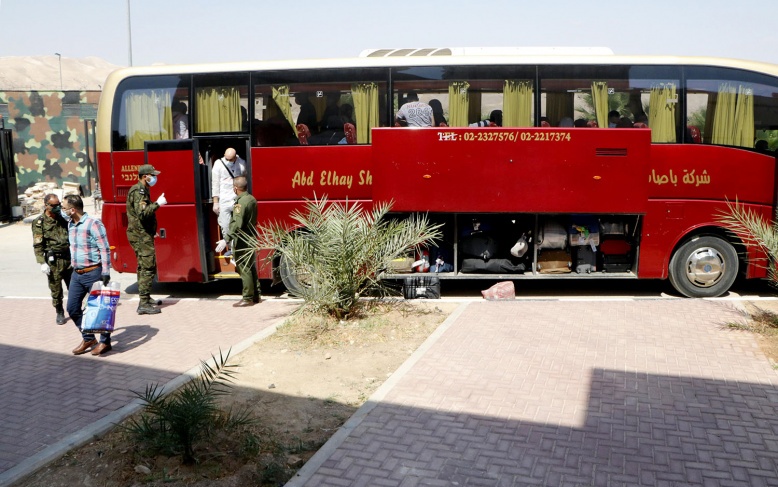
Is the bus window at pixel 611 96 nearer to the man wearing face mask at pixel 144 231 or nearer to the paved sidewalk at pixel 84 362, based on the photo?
the paved sidewalk at pixel 84 362

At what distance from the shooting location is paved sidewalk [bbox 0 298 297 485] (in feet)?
19.4

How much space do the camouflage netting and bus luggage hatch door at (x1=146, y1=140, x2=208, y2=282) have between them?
1575cm

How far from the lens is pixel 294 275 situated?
414 inches

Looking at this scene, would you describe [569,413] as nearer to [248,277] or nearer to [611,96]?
[248,277]

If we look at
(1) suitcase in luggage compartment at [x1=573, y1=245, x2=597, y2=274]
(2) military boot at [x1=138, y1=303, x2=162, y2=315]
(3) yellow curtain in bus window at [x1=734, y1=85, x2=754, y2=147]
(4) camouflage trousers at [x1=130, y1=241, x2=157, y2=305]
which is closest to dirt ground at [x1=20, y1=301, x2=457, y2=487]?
(1) suitcase in luggage compartment at [x1=573, y1=245, x2=597, y2=274]

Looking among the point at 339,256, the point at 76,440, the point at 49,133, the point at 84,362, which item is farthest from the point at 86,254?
the point at 49,133

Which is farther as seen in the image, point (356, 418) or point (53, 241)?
point (53, 241)

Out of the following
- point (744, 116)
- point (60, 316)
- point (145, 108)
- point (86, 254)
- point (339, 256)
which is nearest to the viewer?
point (86, 254)

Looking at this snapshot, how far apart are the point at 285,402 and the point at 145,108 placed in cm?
659

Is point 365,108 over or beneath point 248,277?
over

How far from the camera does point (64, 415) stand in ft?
20.7

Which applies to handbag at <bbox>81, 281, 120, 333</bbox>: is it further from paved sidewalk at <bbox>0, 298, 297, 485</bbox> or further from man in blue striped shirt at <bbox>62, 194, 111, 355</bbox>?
paved sidewalk at <bbox>0, 298, 297, 485</bbox>

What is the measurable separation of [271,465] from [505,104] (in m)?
7.33

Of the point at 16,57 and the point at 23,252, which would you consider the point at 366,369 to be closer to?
the point at 23,252
